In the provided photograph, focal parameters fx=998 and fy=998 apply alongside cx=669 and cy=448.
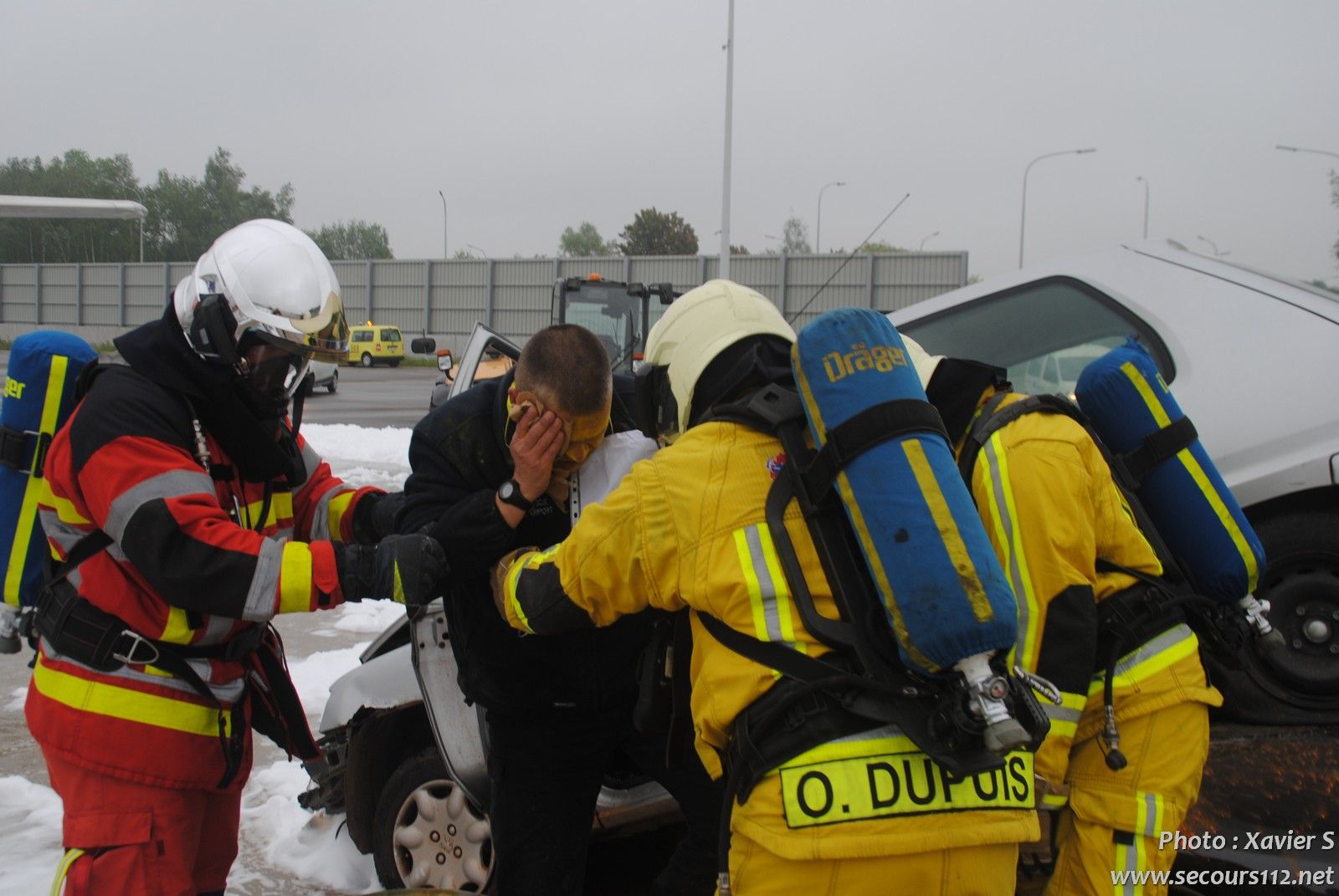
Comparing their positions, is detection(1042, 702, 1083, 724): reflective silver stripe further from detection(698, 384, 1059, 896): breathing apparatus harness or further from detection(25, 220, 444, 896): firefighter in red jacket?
detection(25, 220, 444, 896): firefighter in red jacket

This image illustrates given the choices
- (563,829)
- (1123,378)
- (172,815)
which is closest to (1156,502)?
(1123,378)

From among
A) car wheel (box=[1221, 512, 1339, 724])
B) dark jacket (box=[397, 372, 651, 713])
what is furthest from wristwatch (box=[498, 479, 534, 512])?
car wheel (box=[1221, 512, 1339, 724])

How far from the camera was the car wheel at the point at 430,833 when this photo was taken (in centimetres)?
301

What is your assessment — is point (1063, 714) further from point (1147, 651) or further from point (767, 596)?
point (767, 596)

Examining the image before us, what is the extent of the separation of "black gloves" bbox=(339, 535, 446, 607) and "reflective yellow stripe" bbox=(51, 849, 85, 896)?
0.77m

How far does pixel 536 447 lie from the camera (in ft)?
7.42

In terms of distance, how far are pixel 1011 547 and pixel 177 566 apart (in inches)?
67.9

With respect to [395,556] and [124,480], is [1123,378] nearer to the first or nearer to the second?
[395,556]

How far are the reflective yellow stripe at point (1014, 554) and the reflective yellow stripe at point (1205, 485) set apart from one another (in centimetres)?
57

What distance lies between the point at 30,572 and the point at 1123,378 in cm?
266

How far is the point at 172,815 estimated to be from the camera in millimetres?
2279

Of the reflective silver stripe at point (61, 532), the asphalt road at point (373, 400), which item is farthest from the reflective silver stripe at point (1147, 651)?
the asphalt road at point (373, 400)

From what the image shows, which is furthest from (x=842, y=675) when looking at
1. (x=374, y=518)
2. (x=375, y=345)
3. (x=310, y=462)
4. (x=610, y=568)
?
(x=375, y=345)

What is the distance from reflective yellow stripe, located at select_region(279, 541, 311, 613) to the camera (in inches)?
85.1
